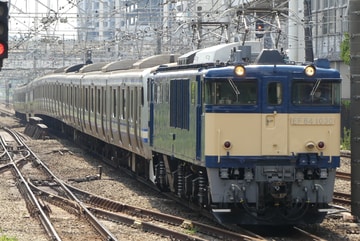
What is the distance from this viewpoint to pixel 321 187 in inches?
508

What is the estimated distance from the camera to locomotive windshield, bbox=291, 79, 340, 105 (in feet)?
42.6

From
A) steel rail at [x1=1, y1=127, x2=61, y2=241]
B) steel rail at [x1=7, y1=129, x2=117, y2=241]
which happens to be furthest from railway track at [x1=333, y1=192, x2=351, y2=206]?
steel rail at [x1=1, y1=127, x2=61, y2=241]

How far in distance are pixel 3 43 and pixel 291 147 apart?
423 centimetres

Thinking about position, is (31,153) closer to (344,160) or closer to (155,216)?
(344,160)

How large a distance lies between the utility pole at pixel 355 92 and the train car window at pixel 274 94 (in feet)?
4.38

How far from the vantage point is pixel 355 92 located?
13.6m

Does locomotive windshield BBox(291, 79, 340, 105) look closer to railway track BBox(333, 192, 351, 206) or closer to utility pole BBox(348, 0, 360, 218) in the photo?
utility pole BBox(348, 0, 360, 218)

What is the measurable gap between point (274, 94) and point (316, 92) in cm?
63

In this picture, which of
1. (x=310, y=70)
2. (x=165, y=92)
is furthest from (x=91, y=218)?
(x=310, y=70)

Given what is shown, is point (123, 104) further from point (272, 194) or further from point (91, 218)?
point (272, 194)

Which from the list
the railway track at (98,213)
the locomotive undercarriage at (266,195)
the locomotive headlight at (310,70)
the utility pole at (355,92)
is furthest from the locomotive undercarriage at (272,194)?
the locomotive headlight at (310,70)

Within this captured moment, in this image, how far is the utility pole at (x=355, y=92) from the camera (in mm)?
13477

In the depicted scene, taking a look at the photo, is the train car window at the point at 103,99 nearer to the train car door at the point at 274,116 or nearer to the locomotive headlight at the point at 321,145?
the train car door at the point at 274,116

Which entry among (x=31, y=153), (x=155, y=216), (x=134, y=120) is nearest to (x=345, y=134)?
(x=31, y=153)
